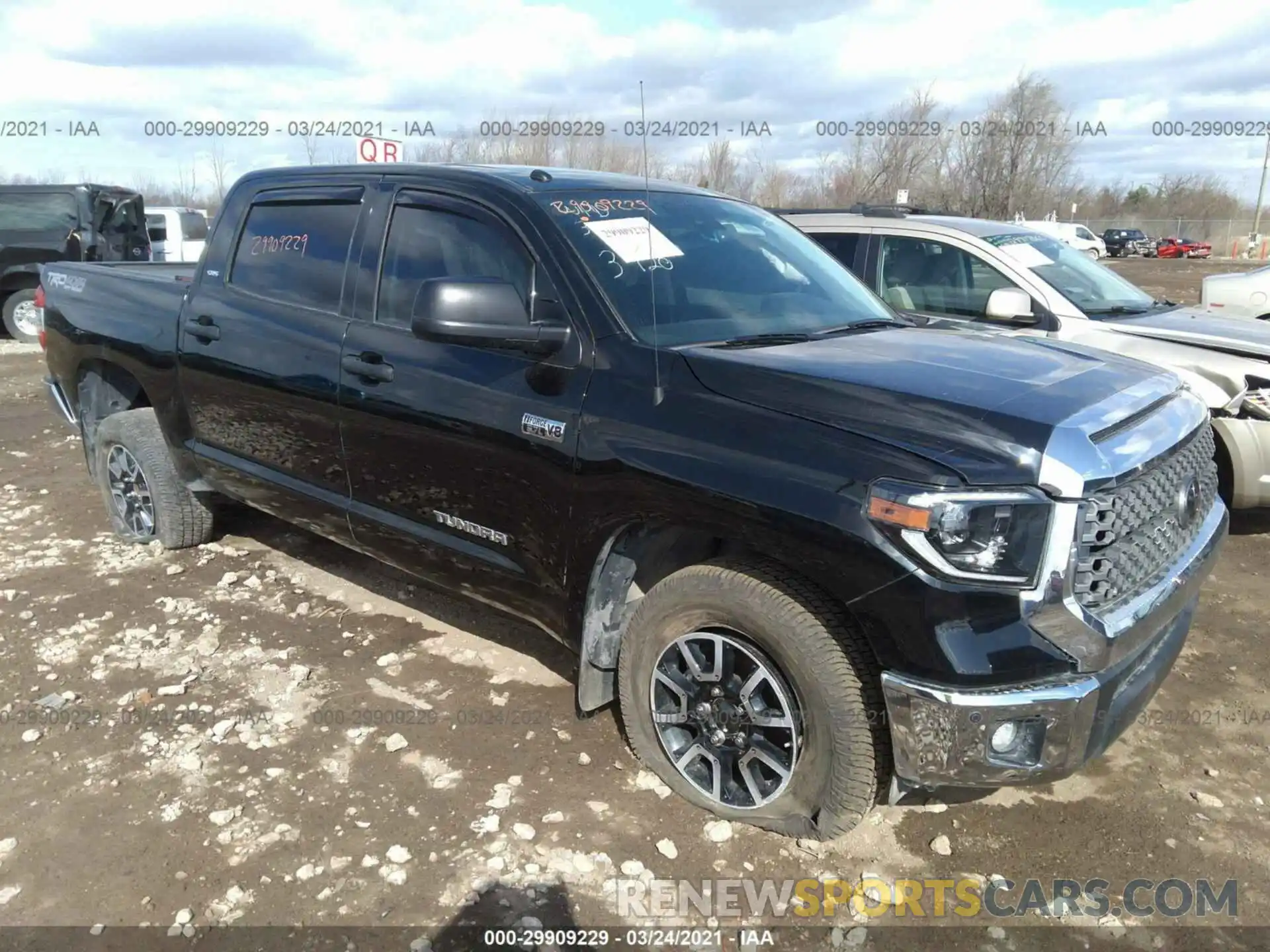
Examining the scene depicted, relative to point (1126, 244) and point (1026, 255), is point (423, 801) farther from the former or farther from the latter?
point (1126, 244)

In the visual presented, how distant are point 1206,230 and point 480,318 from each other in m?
61.9

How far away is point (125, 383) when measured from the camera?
5.09 meters

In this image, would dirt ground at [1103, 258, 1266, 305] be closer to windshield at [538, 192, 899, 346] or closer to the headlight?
windshield at [538, 192, 899, 346]

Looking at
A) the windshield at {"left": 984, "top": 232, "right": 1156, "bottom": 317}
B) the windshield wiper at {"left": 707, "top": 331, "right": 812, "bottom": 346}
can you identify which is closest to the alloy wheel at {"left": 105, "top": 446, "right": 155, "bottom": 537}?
the windshield wiper at {"left": 707, "top": 331, "right": 812, "bottom": 346}

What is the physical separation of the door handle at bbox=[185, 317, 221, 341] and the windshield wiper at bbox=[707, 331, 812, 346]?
2.46 metres

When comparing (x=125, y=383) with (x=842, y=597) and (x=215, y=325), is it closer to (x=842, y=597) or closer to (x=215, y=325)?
(x=215, y=325)

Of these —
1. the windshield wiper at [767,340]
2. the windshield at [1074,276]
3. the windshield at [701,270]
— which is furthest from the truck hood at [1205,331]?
the windshield wiper at [767,340]

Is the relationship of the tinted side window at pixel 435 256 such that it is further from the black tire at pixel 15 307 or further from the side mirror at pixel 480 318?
the black tire at pixel 15 307

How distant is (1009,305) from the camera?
17.7ft

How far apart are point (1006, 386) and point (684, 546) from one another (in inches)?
42.2

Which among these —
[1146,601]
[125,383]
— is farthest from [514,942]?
[125,383]

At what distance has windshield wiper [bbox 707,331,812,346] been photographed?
9.86 feet

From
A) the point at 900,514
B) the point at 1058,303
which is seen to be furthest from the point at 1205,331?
the point at 900,514

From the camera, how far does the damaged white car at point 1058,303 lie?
5.24 m
